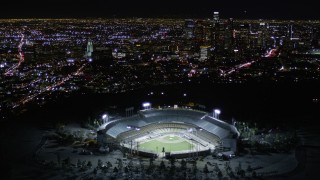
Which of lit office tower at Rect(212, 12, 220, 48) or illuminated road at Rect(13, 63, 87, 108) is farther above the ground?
lit office tower at Rect(212, 12, 220, 48)

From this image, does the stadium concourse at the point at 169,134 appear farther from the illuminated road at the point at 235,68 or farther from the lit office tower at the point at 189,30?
the lit office tower at the point at 189,30

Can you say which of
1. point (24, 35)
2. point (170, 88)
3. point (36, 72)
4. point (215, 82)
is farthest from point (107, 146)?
point (24, 35)

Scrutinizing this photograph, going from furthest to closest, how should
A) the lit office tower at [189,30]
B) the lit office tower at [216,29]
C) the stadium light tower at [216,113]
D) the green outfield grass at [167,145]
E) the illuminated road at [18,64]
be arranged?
the lit office tower at [189,30], the lit office tower at [216,29], the illuminated road at [18,64], the stadium light tower at [216,113], the green outfield grass at [167,145]

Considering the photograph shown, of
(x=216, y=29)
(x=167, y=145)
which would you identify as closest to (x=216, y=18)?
(x=216, y=29)

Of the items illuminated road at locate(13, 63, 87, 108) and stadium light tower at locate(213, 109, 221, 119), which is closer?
stadium light tower at locate(213, 109, 221, 119)

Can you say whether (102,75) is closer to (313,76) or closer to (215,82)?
(215,82)

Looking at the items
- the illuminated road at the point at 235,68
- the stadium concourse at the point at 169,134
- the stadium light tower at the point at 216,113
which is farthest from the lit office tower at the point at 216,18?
the stadium concourse at the point at 169,134

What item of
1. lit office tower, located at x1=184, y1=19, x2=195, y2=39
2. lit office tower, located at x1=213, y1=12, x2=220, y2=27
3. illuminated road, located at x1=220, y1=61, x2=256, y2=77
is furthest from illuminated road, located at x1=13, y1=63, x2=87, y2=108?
lit office tower, located at x1=213, y1=12, x2=220, y2=27

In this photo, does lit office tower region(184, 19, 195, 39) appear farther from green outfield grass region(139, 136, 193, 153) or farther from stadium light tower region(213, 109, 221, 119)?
green outfield grass region(139, 136, 193, 153)
